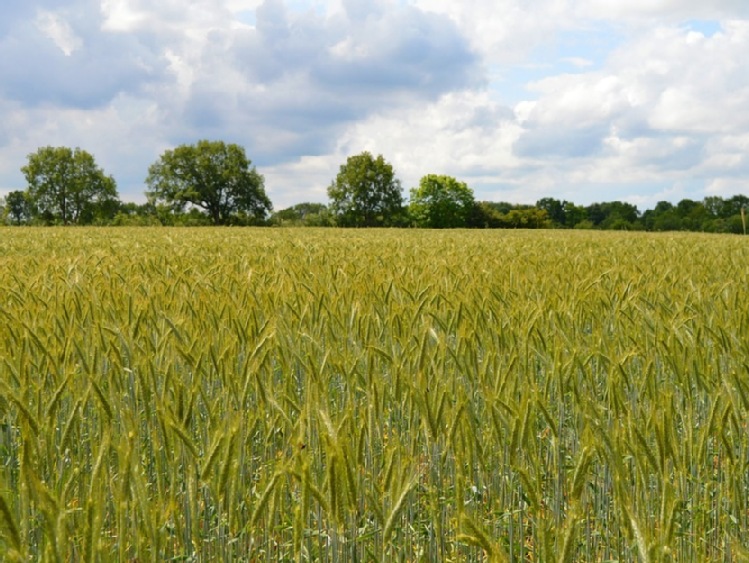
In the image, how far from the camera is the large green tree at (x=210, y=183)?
6170 centimetres

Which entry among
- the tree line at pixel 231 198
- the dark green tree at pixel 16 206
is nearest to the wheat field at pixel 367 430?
the tree line at pixel 231 198

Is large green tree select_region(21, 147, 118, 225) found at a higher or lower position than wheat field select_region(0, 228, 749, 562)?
higher

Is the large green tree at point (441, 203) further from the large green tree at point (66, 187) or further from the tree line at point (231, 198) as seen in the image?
the large green tree at point (66, 187)

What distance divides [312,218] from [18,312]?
7223cm

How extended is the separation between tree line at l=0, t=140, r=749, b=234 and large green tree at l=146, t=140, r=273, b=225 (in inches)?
3.7

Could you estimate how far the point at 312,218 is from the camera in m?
74.8

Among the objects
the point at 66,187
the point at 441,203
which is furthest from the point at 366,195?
the point at 66,187

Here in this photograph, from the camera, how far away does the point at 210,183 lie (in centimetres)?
6222

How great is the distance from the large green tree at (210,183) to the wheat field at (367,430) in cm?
5944

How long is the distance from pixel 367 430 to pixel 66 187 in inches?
2910

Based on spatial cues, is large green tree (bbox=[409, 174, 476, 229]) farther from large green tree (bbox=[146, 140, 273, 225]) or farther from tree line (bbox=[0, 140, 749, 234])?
large green tree (bbox=[146, 140, 273, 225])

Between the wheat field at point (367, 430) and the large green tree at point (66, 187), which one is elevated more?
the large green tree at point (66, 187)

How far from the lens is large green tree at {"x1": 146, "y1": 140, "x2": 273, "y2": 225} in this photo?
202 ft

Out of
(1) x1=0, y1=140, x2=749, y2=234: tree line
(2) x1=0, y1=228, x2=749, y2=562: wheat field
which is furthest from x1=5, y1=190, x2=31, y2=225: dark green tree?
(2) x1=0, y1=228, x2=749, y2=562: wheat field
